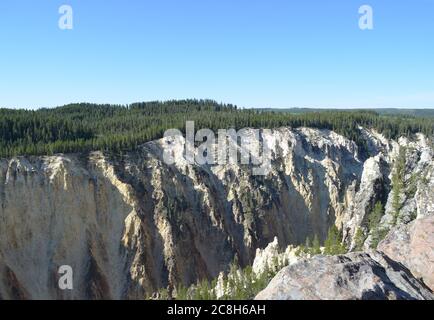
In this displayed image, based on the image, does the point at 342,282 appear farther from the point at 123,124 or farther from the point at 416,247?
the point at 123,124

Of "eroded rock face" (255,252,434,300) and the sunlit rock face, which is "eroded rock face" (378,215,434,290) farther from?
the sunlit rock face

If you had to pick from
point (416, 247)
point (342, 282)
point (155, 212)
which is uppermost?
point (342, 282)

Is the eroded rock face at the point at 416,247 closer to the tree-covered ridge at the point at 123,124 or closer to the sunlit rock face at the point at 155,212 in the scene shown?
the sunlit rock face at the point at 155,212

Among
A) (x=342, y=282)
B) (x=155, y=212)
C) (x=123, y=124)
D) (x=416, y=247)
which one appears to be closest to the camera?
(x=342, y=282)

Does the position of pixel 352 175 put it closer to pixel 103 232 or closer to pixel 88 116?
pixel 103 232

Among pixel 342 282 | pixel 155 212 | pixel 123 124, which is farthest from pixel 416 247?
pixel 123 124

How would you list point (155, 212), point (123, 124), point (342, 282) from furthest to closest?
point (123, 124) < point (155, 212) < point (342, 282)
